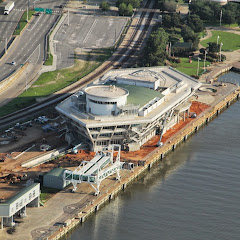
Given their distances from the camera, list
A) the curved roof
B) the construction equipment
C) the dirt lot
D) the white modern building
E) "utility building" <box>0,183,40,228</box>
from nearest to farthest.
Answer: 1. "utility building" <box>0,183,40,228</box>
2. the construction equipment
3. the dirt lot
4. the white modern building
5. the curved roof

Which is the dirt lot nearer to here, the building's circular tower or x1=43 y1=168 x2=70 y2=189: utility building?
x1=43 y1=168 x2=70 y2=189: utility building

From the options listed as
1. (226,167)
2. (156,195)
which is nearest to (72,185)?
(156,195)

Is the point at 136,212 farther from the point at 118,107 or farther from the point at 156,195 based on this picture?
the point at 118,107

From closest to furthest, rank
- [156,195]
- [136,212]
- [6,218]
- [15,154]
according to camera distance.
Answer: [6,218], [136,212], [156,195], [15,154]

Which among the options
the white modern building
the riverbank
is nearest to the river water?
the riverbank

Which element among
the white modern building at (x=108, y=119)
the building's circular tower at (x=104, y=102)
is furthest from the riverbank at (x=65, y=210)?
the building's circular tower at (x=104, y=102)

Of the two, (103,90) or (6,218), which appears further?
(103,90)

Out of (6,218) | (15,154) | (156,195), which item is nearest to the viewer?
(6,218)
